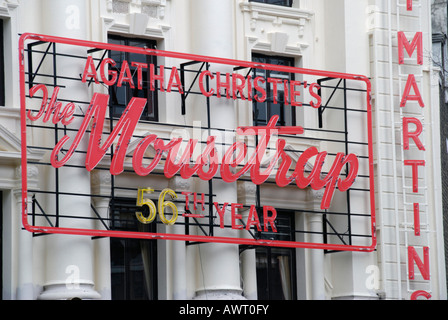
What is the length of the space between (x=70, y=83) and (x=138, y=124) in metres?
1.86

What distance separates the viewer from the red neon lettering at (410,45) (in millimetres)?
33938

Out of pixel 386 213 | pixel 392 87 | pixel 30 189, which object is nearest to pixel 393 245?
pixel 386 213

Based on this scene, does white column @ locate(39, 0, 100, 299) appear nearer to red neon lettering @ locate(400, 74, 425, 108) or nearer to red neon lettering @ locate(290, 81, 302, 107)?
red neon lettering @ locate(290, 81, 302, 107)

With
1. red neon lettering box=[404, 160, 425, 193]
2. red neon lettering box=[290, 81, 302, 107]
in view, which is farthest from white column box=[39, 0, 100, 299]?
red neon lettering box=[404, 160, 425, 193]

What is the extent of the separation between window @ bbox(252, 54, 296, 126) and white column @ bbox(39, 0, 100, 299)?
4.52 m

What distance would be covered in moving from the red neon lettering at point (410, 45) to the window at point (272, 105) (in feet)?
8.24

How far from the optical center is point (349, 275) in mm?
32875

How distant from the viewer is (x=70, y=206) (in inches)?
1167

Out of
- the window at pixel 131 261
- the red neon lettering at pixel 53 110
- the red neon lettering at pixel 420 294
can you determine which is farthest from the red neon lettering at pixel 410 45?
the red neon lettering at pixel 53 110

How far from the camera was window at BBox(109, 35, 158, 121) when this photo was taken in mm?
31328

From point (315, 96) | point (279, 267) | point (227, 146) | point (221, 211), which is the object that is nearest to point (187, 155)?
point (227, 146)

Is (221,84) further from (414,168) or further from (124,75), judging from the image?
(414,168)

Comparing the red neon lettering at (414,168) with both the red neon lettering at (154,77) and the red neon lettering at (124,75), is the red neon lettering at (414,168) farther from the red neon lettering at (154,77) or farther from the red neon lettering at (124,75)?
the red neon lettering at (124,75)

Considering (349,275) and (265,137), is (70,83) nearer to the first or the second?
→ (265,137)
